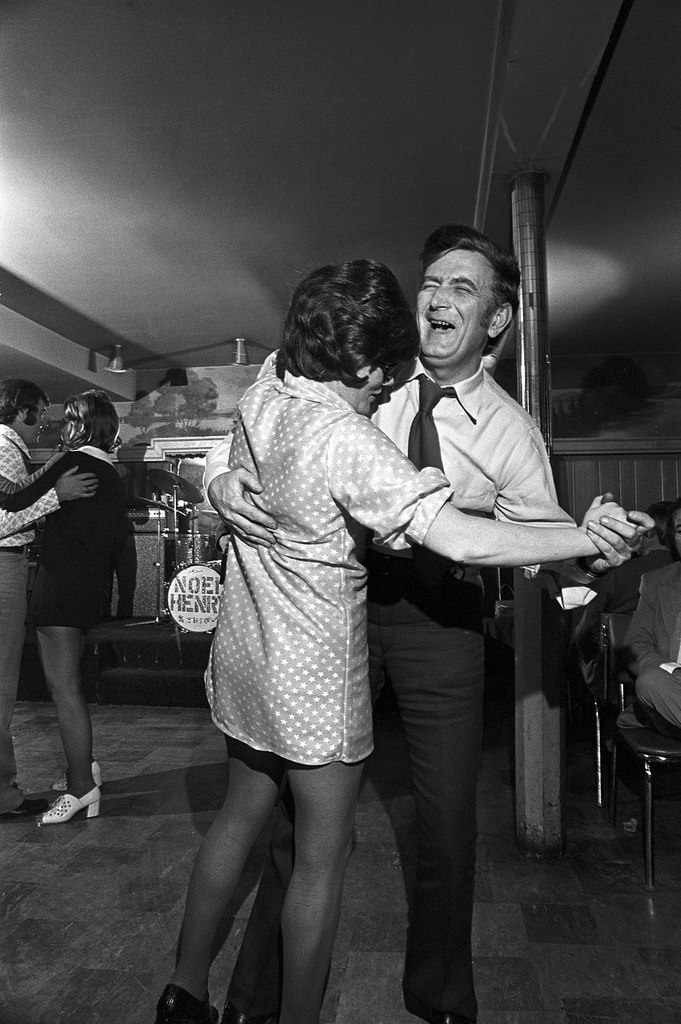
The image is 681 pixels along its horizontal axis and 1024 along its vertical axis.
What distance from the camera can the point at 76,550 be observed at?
3041 mm

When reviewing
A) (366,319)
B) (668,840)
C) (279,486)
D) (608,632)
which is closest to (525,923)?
(668,840)

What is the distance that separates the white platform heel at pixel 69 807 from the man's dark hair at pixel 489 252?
97.5 inches

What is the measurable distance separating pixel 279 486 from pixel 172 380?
853 cm

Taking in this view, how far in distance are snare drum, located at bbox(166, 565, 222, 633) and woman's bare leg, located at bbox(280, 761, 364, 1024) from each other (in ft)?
16.8

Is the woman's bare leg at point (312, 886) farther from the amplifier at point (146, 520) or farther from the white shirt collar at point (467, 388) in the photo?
the amplifier at point (146, 520)

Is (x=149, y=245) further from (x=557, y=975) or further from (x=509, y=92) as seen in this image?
(x=557, y=975)

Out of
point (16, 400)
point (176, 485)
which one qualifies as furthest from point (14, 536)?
point (176, 485)

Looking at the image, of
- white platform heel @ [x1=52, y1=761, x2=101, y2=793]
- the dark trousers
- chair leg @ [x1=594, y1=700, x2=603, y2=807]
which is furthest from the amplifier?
the dark trousers

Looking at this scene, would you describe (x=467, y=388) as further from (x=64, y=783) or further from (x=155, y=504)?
(x=155, y=504)

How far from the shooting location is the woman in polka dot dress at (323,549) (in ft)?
4.01

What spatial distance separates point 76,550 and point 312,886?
2.03 meters

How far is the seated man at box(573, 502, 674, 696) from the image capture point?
3.32 metres

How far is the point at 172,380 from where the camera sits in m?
9.46

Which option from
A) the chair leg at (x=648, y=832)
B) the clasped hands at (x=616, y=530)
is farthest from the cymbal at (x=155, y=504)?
the clasped hands at (x=616, y=530)
